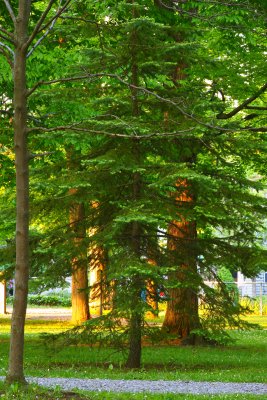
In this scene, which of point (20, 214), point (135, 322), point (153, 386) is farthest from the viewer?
point (135, 322)

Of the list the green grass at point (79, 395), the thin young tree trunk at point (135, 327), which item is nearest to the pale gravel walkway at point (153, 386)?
the green grass at point (79, 395)

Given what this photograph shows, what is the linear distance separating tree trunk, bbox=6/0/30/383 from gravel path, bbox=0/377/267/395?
4.20 ft

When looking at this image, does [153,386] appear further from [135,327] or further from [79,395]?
[135,327]

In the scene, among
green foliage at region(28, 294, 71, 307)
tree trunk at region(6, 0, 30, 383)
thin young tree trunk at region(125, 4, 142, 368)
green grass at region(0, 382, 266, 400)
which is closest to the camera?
green grass at region(0, 382, 266, 400)

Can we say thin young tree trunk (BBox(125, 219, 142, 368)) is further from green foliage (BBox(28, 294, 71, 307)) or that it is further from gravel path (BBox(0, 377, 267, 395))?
green foliage (BBox(28, 294, 71, 307))

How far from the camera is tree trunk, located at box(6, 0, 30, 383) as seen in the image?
10547 millimetres

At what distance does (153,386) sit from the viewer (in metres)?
12.6

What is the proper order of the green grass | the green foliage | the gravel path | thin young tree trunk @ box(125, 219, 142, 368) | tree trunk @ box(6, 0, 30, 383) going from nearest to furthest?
the green grass
tree trunk @ box(6, 0, 30, 383)
the gravel path
thin young tree trunk @ box(125, 219, 142, 368)
the green foliage

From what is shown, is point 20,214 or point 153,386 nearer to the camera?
point 20,214

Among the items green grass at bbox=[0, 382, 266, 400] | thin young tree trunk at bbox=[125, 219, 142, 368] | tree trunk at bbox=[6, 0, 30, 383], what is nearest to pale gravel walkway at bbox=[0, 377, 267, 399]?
green grass at bbox=[0, 382, 266, 400]

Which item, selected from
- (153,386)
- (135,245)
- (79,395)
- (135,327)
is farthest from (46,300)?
(79,395)

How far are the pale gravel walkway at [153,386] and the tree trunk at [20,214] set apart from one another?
4.20 ft

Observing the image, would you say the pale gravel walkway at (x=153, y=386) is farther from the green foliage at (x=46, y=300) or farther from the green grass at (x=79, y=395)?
the green foliage at (x=46, y=300)

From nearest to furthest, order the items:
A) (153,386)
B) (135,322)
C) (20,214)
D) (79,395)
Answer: (79,395) → (20,214) → (153,386) → (135,322)
